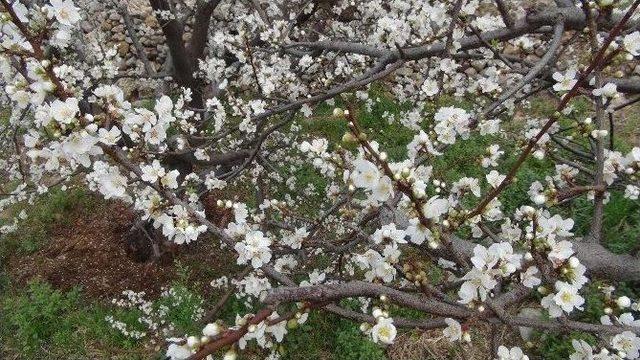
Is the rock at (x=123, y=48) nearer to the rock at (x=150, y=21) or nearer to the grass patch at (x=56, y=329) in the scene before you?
the rock at (x=150, y=21)

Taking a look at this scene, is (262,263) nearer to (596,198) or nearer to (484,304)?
(484,304)

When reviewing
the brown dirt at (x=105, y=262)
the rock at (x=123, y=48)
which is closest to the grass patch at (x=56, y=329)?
the brown dirt at (x=105, y=262)

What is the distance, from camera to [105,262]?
5.34 metres

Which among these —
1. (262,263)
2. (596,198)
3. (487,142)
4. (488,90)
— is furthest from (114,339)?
(487,142)

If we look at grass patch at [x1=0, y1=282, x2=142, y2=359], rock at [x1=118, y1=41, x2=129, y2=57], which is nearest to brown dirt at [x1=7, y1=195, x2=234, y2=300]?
grass patch at [x1=0, y1=282, x2=142, y2=359]

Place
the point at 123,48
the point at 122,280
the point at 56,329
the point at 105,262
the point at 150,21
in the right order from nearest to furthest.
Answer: the point at 56,329 < the point at 122,280 < the point at 105,262 < the point at 123,48 < the point at 150,21

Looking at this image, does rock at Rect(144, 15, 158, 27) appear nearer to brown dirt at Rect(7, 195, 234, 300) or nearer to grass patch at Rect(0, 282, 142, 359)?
brown dirt at Rect(7, 195, 234, 300)

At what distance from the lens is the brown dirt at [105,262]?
5027 mm

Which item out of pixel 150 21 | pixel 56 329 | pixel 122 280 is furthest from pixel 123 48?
pixel 56 329

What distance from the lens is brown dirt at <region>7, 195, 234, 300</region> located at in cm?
503

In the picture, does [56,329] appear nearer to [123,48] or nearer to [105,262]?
[105,262]

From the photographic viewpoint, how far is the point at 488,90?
279 cm

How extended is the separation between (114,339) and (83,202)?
2.70 m

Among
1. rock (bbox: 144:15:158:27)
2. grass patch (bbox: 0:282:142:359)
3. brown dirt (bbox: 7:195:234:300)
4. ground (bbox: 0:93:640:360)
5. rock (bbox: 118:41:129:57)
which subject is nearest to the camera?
ground (bbox: 0:93:640:360)
